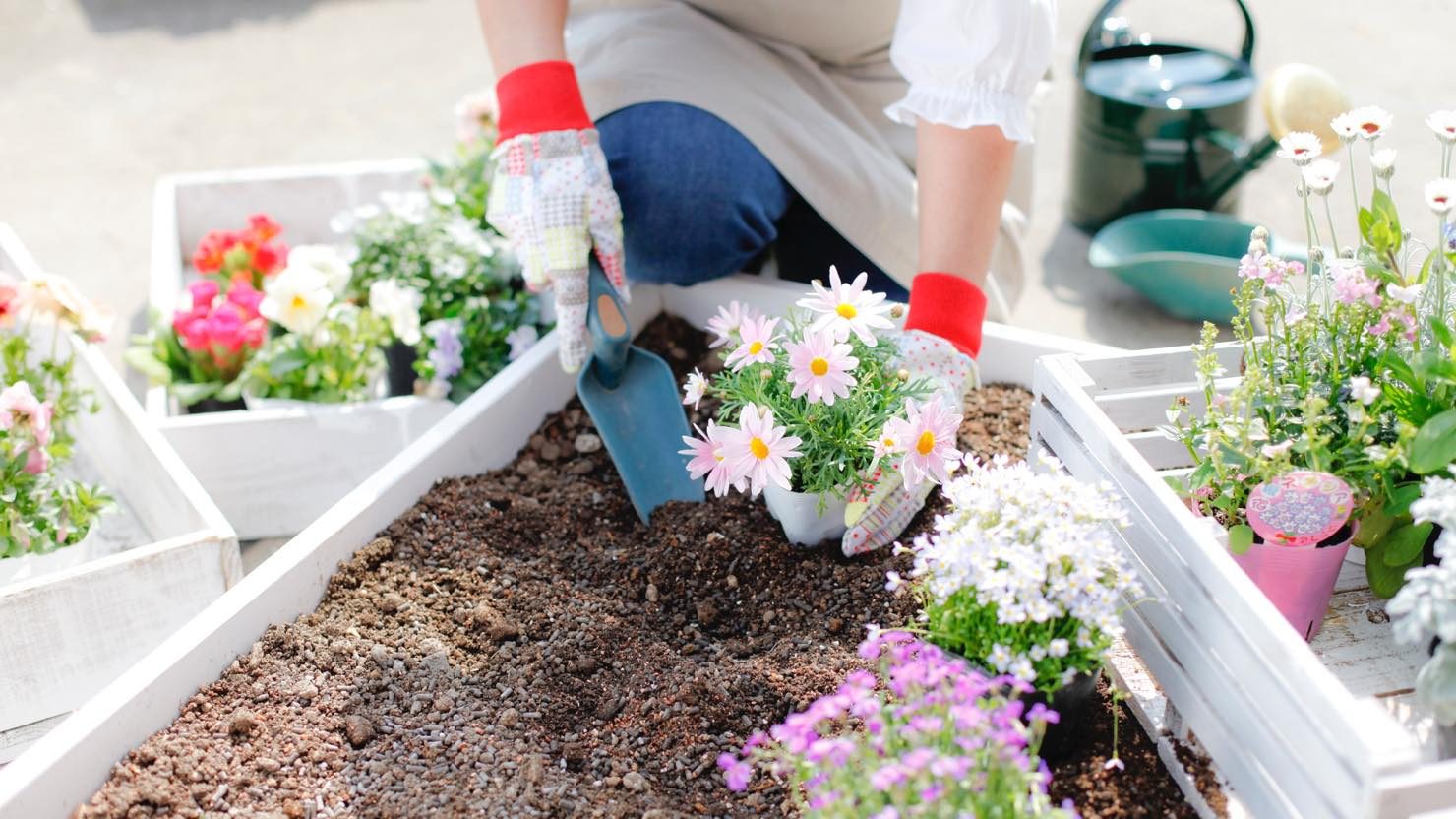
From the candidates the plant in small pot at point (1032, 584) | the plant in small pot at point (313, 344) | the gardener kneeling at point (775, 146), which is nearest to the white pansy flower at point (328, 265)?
the plant in small pot at point (313, 344)

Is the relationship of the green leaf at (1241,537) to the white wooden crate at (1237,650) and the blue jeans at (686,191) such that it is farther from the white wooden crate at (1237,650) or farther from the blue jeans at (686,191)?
the blue jeans at (686,191)

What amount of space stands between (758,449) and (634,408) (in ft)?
1.59

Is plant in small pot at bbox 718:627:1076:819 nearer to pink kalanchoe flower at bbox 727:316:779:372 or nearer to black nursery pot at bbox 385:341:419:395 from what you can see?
pink kalanchoe flower at bbox 727:316:779:372

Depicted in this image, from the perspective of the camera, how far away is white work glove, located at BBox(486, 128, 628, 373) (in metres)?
1.68

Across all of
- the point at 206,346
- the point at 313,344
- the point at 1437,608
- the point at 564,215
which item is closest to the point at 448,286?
the point at 313,344

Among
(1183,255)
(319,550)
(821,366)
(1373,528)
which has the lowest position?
(1183,255)

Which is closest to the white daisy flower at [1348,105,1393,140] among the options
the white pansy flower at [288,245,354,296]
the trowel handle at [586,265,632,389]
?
the trowel handle at [586,265,632,389]

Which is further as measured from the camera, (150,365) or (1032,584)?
(150,365)

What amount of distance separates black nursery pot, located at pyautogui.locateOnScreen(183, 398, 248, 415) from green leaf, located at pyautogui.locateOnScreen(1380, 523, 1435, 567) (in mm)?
1597

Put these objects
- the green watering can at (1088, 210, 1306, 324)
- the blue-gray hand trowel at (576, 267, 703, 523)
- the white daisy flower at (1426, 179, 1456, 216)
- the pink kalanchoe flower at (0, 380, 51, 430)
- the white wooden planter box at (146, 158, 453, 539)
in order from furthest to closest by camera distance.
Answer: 1. the green watering can at (1088, 210, 1306, 324)
2. the white wooden planter box at (146, 158, 453, 539)
3. the blue-gray hand trowel at (576, 267, 703, 523)
4. the pink kalanchoe flower at (0, 380, 51, 430)
5. the white daisy flower at (1426, 179, 1456, 216)

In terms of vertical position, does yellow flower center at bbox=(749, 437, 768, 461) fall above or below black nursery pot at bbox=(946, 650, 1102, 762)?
above

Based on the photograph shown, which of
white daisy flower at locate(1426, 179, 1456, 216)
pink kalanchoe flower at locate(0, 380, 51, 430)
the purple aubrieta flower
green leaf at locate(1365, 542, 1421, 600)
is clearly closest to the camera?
white daisy flower at locate(1426, 179, 1456, 216)

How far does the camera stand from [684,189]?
6.20 feet

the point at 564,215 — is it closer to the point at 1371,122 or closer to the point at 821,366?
the point at 821,366
